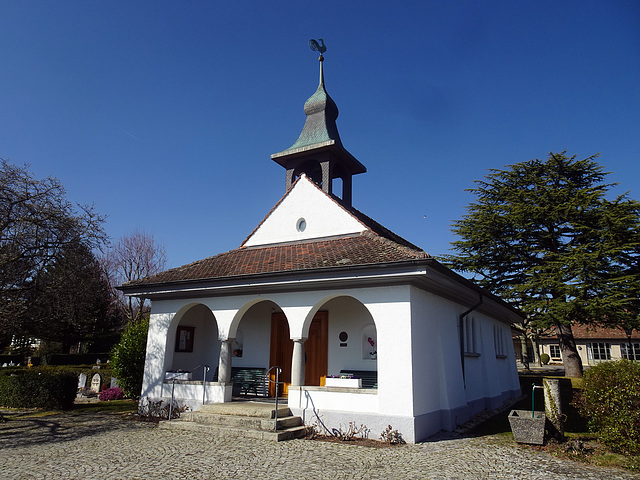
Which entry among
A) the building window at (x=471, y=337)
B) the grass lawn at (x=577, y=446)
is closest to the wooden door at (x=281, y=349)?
the building window at (x=471, y=337)

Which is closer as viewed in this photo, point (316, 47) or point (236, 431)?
point (236, 431)

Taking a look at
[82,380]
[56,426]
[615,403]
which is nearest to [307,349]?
[56,426]

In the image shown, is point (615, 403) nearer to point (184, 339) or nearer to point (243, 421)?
point (243, 421)

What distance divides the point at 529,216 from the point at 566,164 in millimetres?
4600

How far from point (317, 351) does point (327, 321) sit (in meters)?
0.93

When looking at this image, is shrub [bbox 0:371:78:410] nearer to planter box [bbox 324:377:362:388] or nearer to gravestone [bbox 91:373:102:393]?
gravestone [bbox 91:373:102:393]

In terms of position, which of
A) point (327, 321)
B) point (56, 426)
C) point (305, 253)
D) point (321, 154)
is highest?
point (321, 154)

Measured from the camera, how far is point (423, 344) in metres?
10.1

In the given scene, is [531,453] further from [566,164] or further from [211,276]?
[566,164]

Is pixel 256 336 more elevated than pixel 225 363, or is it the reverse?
pixel 256 336

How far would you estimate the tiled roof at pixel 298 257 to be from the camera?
1002 cm

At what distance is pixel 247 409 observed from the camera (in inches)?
412

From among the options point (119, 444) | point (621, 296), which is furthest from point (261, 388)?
point (621, 296)

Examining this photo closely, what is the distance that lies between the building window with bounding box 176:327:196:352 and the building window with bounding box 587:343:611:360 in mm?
46593
